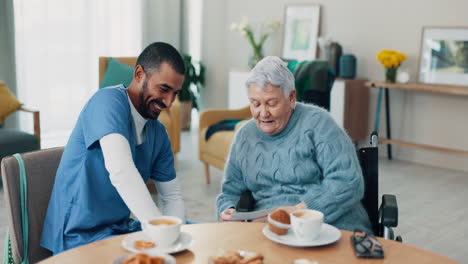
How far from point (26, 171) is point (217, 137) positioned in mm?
2649

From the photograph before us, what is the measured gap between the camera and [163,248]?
4.29 feet

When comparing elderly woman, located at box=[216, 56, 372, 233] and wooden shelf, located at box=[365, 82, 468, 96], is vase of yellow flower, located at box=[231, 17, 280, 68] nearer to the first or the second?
wooden shelf, located at box=[365, 82, 468, 96]

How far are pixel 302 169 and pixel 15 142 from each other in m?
2.89

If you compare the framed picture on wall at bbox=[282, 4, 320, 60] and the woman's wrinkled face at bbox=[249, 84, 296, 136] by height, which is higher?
the framed picture on wall at bbox=[282, 4, 320, 60]

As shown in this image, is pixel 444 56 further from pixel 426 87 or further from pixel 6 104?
pixel 6 104

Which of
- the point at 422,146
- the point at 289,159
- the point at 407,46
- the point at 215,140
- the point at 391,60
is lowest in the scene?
the point at 422,146

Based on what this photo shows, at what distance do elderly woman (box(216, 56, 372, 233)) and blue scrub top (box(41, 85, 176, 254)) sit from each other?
1.48 feet

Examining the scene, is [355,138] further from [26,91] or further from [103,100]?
[103,100]

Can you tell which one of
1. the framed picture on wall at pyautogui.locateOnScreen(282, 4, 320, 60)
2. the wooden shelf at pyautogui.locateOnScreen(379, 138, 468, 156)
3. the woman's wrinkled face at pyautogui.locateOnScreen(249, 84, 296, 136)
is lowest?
the wooden shelf at pyautogui.locateOnScreen(379, 138, 468, 156)

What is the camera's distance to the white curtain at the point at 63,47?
5.78 metres

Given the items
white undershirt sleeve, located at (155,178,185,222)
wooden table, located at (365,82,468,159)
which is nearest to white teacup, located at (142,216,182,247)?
white undershirt sleeve, located at (155,178,185,222)

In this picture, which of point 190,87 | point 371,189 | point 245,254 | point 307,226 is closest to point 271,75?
point 371,189

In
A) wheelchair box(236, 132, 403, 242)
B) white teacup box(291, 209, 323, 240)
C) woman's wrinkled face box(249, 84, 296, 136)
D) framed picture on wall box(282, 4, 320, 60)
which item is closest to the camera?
white teacup box(291, 209, 323, 240)

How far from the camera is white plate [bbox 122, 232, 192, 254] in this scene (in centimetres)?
130
